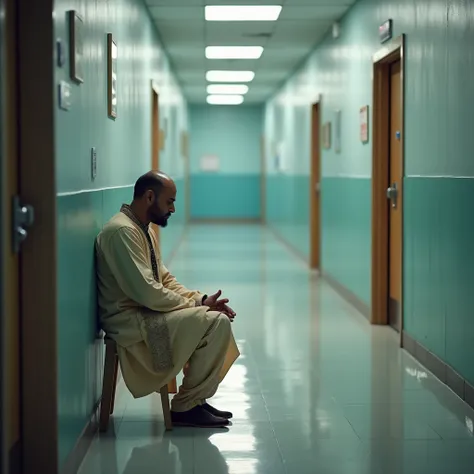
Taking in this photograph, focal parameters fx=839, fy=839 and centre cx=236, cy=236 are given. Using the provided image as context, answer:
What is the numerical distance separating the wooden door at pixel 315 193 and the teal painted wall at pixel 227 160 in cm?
918

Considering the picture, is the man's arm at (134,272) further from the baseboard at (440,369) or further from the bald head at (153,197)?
the baseboard at (440,369)

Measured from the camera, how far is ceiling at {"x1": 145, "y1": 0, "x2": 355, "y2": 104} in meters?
7.86

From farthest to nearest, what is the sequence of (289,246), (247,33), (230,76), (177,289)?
(230,76) → (289,246) → (247,33) → (177,289)

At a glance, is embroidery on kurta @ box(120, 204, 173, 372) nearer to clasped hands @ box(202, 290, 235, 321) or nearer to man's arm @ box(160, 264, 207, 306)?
clasped hands @ box(202, 290, 235, 321)

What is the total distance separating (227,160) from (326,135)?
36.0ft

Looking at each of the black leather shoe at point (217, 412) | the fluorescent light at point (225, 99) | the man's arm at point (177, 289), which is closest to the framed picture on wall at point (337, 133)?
the man's arm at point (177, 289)

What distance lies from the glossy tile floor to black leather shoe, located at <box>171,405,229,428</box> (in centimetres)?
6

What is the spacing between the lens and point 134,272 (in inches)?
142

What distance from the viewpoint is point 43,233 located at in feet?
9.35

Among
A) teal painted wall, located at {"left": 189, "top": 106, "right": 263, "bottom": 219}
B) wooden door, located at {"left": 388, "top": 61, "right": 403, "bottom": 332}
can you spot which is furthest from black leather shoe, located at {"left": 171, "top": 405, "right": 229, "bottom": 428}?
teal painted wall, located at {"left": 189, "top": 106, "right": 263, "bottom": 219}

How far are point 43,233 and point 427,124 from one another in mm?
3075

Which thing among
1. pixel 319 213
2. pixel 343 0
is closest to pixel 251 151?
pixel 319 213

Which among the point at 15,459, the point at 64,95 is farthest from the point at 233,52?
the point at 15,459

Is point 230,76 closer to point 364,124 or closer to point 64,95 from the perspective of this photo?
point 364,124
